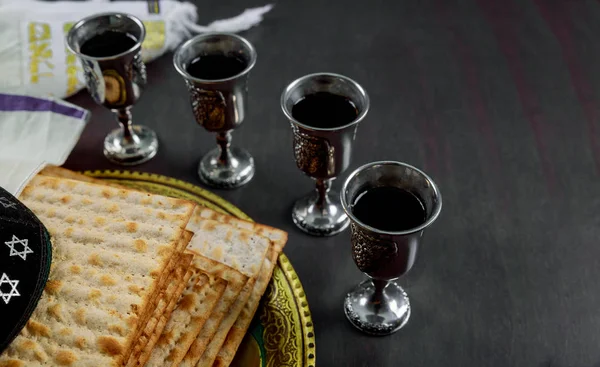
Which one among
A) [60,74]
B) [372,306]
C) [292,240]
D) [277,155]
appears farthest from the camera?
Result: [60,74]

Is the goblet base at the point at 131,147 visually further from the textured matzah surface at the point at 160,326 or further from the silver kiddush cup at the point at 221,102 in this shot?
the textured matzah surface at the point at 160,326

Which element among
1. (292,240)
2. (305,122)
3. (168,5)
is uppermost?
(305,122)

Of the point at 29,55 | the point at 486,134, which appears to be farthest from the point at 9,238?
the point at 486,134

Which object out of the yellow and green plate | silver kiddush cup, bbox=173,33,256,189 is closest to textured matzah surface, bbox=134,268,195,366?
the yellow and green plate

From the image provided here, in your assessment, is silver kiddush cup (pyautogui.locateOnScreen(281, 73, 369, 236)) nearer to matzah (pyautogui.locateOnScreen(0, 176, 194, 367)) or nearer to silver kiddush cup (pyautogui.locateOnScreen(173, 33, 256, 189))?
silver kiddush cup (pyautogui.locateOnScreen(173, 33, 256, 189))

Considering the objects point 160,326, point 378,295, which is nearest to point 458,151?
point 378,295

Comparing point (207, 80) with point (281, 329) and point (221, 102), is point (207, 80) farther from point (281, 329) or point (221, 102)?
point (281, 329)

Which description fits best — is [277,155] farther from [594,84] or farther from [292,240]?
[594,84]
